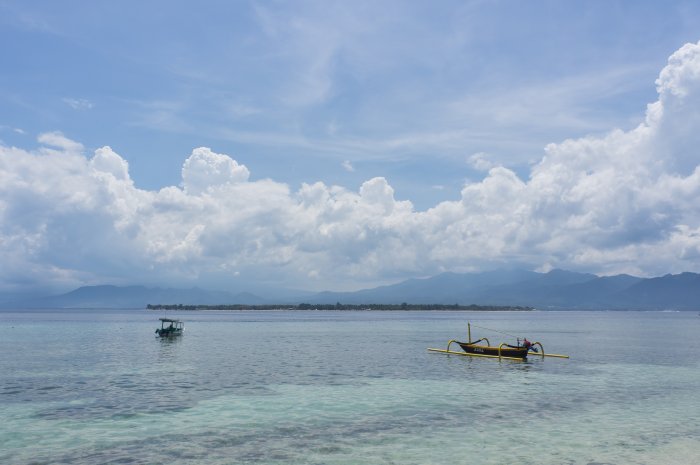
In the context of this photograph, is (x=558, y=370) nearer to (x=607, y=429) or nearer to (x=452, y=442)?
(x=607, y=429)

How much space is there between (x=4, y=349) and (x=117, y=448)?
66442 mm

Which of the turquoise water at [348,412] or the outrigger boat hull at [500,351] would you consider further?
the outrigger boat hull at [500,351]

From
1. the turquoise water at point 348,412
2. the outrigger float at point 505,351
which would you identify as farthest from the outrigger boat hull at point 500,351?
the turquoise water at point 348,412

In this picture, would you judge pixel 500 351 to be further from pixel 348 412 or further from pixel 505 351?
pixel 348 412

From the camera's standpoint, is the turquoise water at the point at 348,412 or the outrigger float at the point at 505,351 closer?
the turquoise water at the point at 348,412

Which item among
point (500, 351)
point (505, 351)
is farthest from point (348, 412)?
point (505, 351)

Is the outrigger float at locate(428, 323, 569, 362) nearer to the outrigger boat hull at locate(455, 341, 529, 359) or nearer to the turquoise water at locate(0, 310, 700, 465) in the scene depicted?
the outrigger boat hull at locate(455, 341, 529, 359)

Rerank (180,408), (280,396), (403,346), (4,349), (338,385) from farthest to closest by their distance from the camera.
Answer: (403,346)
(4,349)
(338,385)
(280,396)
(180,408)

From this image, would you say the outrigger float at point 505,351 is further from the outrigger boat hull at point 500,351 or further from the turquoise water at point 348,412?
the turquoise water at point 348,412

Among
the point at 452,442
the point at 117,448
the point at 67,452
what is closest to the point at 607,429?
the point at 452,442

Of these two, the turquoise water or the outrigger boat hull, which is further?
the outrigger boat hull

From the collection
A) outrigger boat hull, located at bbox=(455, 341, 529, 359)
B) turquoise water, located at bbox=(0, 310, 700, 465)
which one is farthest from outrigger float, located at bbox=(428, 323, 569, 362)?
turquoise water, located at bbox=(0, 310, 700, 465)

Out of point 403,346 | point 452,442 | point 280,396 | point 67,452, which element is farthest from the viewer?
point 403,346

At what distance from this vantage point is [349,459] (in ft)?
74.7
